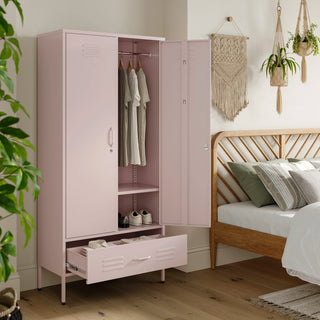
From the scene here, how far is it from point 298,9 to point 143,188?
2233mm

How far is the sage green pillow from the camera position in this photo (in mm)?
4148

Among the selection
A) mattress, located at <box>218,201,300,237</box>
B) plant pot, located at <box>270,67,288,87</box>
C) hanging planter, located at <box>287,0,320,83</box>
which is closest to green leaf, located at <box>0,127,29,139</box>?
mattress, located at <box>218,201,300,237</box>

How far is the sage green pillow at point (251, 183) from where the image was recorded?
4148mm

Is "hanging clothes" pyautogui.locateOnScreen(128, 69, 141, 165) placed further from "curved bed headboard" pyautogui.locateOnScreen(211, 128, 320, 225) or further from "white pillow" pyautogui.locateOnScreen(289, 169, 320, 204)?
"white pillow" pyautogui.locateOnScreen(289, 169, 320, 204)

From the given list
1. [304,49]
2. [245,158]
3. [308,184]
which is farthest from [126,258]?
[304,49]

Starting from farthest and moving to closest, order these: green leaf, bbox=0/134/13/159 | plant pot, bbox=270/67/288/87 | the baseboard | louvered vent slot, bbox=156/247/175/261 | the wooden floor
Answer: plant pot, bbox=270/67/288/87 → louvered vent slot, bbox=156/247/175/261 → the baseboard → the wooden floor → green leaf, bbox=0/134/13/159

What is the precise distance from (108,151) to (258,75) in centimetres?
165

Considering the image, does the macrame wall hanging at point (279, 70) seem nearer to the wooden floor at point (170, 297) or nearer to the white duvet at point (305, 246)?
the white duvet at point (305, 246)

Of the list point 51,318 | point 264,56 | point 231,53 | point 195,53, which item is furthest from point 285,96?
point 51,318

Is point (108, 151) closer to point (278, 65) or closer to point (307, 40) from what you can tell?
point (278, 65)

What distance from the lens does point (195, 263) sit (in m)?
4.29

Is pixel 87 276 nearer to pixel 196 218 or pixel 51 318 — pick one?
pixel 51 318

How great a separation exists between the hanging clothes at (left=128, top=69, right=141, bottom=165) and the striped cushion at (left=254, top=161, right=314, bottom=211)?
0.94 meters

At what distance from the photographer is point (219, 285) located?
12.9 ft
